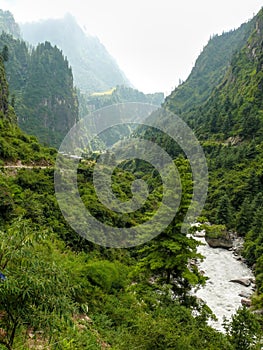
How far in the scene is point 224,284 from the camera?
26922mm

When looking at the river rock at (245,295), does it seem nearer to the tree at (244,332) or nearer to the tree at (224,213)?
the tree at (244,332)

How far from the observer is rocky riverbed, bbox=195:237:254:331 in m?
22.2

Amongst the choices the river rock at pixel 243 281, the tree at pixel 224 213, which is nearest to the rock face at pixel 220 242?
the tree at pixel 224 213

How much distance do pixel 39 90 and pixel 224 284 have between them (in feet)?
570

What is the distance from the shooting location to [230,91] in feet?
397

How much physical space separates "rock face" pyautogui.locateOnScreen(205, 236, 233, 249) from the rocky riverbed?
1.28 meters

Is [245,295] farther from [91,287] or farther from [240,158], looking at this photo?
[240,158]

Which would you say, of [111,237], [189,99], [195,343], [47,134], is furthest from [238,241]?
[189,99]

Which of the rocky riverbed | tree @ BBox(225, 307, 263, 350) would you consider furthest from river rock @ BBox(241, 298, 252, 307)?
tree @ BBox(225, 307, 263, 350)

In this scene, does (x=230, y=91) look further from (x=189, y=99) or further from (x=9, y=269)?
(x=9, y=269)

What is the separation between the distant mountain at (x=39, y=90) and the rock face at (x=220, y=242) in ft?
429

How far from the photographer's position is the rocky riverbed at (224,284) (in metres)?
22.2

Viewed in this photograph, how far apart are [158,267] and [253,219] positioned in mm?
28766

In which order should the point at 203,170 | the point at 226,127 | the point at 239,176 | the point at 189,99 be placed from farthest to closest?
the point at 189,99, the point at 226,127, the point at 203,170, the point at 239,176
